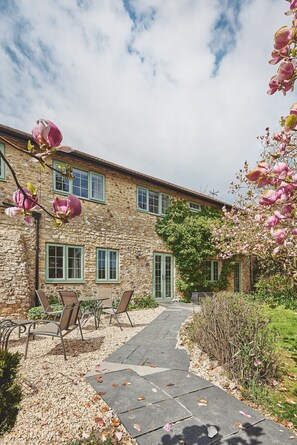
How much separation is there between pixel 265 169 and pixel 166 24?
356 cm

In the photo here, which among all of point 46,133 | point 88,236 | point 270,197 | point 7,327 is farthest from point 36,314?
point 270,197

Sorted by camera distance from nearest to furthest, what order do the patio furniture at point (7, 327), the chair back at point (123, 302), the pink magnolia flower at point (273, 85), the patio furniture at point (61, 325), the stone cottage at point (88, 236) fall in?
1. the pink magnolia flower at point (273, 85)
2. the patio furniture at point (7, 327)
3. the patio furniture at point (61, 325)
4. the chair back at point (123, 302)
5. the stone cottage at point (88, 236)

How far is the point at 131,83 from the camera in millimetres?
6219

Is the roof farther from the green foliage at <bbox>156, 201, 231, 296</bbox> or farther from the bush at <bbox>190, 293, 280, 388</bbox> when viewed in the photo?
the bush at <bbox>190, 293, 280, 388</bbox>

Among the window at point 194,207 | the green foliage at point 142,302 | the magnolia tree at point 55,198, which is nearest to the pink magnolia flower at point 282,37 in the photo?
the magnolia tree at point 55,198

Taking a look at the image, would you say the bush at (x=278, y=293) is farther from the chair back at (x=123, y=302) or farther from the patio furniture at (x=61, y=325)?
the patio furniture at (x=61, y=325)

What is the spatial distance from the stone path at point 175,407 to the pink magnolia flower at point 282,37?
289cm

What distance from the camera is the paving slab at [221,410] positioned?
2611 millimetres

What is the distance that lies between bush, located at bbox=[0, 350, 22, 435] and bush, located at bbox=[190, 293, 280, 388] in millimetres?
2606

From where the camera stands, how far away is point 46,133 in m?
1.13

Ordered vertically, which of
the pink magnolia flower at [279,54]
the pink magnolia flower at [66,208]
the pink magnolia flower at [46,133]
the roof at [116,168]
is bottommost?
the pink magnolia flower at [66,208]

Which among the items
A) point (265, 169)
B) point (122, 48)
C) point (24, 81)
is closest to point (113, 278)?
point (24, 81)

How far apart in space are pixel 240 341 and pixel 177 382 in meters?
1.12

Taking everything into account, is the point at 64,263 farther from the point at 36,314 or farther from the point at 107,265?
the point at 36,314
